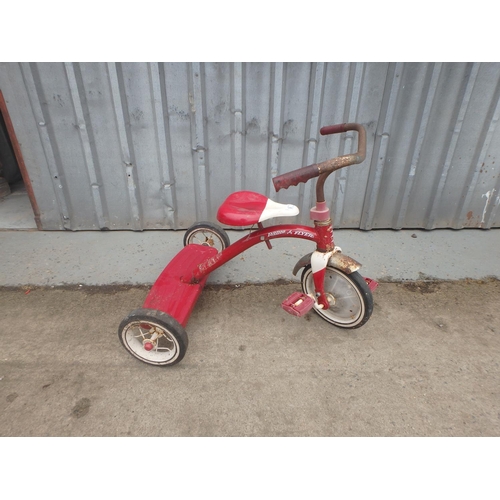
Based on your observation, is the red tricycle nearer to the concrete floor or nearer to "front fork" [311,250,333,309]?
"front fork" [311,250,333,309]

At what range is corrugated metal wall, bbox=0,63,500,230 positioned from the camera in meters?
3.06

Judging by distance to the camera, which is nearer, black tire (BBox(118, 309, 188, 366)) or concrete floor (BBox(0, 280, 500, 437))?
concrete floor (BBox(0, 280, 500, 437))

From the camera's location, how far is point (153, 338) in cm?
211

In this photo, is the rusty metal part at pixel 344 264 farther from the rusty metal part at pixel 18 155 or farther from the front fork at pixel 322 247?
the rusty metal part at pixel 18 155

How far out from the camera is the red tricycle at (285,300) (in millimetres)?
1998

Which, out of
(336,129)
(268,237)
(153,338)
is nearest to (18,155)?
(153,338)

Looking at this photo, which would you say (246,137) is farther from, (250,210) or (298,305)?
(298,305)

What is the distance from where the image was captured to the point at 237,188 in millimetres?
3543

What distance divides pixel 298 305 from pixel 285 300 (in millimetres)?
112

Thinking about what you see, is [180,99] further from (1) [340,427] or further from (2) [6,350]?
(1) [340,427]

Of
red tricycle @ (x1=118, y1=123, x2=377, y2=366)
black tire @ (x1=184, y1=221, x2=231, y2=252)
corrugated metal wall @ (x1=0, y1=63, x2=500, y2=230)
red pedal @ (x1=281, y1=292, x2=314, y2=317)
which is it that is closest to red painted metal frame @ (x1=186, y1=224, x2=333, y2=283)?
red tricycle @ (x1=118, y1=123, x2=377, y2=366)

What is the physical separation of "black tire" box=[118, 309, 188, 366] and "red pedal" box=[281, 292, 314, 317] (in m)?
0.70

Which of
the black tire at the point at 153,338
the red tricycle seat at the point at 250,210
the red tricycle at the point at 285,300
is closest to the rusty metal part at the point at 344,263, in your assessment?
the red tricycle at the point at 285,300

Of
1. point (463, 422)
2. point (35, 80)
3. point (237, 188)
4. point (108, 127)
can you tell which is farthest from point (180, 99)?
point (463, 422)
